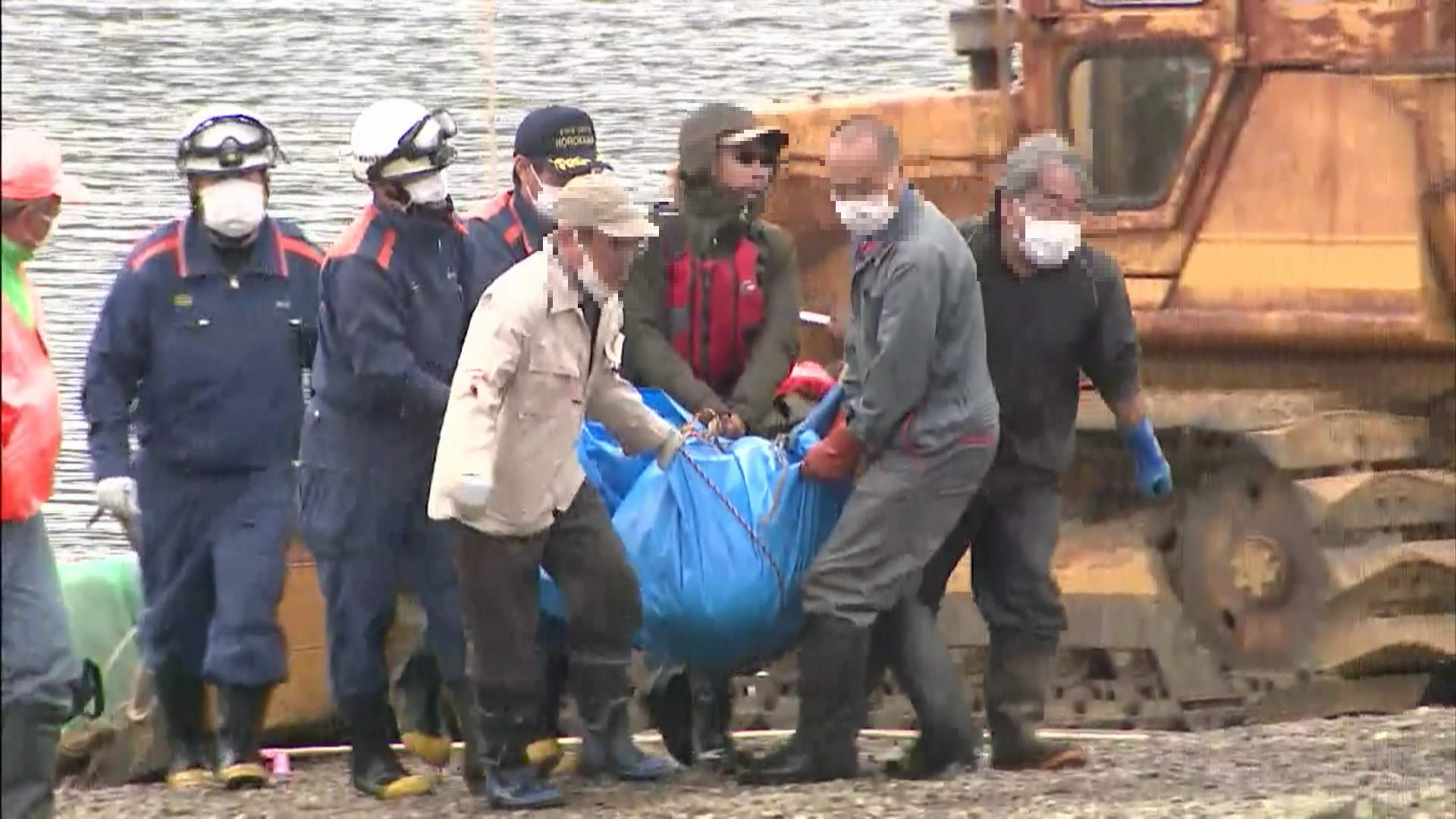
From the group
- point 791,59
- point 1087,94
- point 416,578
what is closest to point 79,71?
point 791,59

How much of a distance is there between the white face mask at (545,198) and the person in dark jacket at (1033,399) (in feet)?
3.56

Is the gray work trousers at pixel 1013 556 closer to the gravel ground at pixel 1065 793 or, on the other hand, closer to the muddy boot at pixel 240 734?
the gravel ground at pixel 1065 793

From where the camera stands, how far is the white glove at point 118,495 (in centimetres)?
858

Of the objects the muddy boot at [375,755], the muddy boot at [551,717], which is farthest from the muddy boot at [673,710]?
the muddy boot at [375,755]

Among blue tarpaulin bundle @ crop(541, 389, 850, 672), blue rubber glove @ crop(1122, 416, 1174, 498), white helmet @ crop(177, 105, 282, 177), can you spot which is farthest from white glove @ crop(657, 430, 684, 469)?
white helmet @ crop(177, 105, 282, 177)

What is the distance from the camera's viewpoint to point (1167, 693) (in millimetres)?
11055

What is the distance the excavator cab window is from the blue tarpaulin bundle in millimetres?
2600

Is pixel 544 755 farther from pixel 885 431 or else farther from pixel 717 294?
pixel 717 294

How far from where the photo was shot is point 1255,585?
35.8 ft

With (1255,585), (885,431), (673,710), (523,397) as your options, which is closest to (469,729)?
(673,710)

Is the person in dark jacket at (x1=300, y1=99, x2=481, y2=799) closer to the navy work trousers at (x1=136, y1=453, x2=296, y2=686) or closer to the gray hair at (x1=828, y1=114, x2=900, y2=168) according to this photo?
the navy work trousers at (x1=136, y1=453, x2=296, y2=686)

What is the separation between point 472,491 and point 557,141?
142cm

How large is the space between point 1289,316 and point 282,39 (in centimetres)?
496

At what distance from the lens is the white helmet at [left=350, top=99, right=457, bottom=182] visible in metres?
8.45
